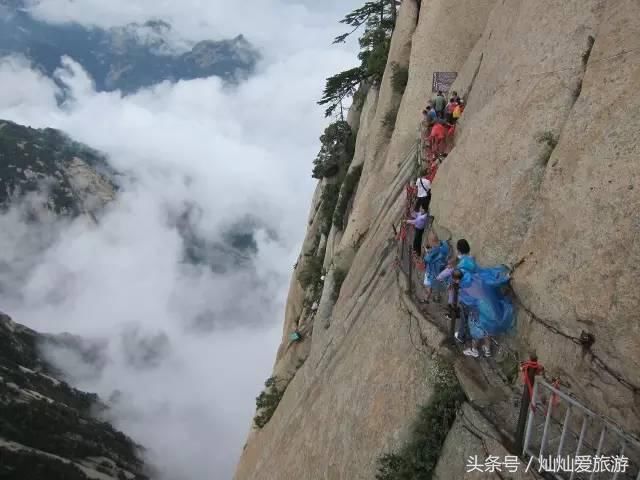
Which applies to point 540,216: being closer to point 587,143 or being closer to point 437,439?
point 587,143

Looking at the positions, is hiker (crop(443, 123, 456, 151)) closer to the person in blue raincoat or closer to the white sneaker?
the person in blue raincoat

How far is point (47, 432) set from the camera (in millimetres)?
98125

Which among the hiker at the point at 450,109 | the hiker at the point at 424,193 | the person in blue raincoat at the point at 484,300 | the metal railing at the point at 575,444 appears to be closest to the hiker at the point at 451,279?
the person in blue raincoat at the point at 484,300

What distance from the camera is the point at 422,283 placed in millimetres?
15117

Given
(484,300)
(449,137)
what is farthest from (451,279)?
(449,137)

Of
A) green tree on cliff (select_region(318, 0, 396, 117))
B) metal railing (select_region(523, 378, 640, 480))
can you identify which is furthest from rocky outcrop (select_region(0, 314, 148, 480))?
metal railing (select_region(523, 378, 640, 480))

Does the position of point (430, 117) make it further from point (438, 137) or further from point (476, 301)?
point (476, 301)

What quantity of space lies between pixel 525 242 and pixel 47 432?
4289 inches

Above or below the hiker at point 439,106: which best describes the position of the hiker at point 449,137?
below

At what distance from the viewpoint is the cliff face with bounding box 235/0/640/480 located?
9312 mm

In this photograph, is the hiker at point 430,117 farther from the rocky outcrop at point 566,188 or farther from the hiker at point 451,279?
the hiker at point 451,279

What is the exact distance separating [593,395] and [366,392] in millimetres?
6063

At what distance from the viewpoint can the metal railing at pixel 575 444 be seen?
25.2ft

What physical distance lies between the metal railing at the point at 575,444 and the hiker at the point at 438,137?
1082cm
